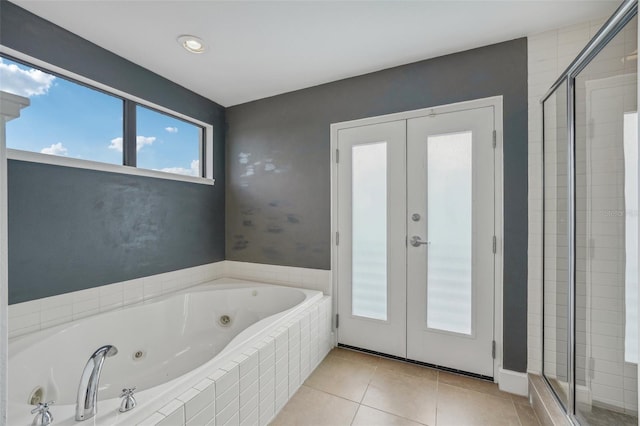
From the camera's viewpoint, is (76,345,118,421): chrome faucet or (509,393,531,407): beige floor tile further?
(509,393,531,407): beige floor tile

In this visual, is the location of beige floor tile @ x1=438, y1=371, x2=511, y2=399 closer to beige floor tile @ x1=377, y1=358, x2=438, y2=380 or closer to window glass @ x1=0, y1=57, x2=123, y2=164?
beige floor tile @ x1=377, y1=358, x2=438, y2=380

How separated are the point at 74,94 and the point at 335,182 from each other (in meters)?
2.02

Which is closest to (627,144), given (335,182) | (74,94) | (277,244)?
(335,182)

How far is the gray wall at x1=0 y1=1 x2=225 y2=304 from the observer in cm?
158

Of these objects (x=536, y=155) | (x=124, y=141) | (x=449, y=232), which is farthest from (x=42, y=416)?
(x=536, y=155)

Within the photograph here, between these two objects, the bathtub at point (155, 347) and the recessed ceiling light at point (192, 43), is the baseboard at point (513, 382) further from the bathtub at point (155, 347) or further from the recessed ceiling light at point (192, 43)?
the recessed ceiling light at point (192, 43)

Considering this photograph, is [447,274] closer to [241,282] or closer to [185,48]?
[241,282]

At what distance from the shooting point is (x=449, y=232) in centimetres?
208

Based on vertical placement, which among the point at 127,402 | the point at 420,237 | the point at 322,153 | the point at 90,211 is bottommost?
the point at 127,402

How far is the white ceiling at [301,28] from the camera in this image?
1.58 m

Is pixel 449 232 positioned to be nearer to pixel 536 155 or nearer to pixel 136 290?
pixel 536 155

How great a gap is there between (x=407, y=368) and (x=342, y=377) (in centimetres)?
53

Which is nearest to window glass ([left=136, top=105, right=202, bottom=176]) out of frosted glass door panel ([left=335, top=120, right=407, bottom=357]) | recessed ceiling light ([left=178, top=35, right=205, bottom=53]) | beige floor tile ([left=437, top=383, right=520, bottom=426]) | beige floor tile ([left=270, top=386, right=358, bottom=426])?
recessed ceiling light ([left=178, top=35, right=205, bottom=53])

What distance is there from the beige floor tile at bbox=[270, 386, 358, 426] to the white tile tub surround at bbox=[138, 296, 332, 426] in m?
0.06
